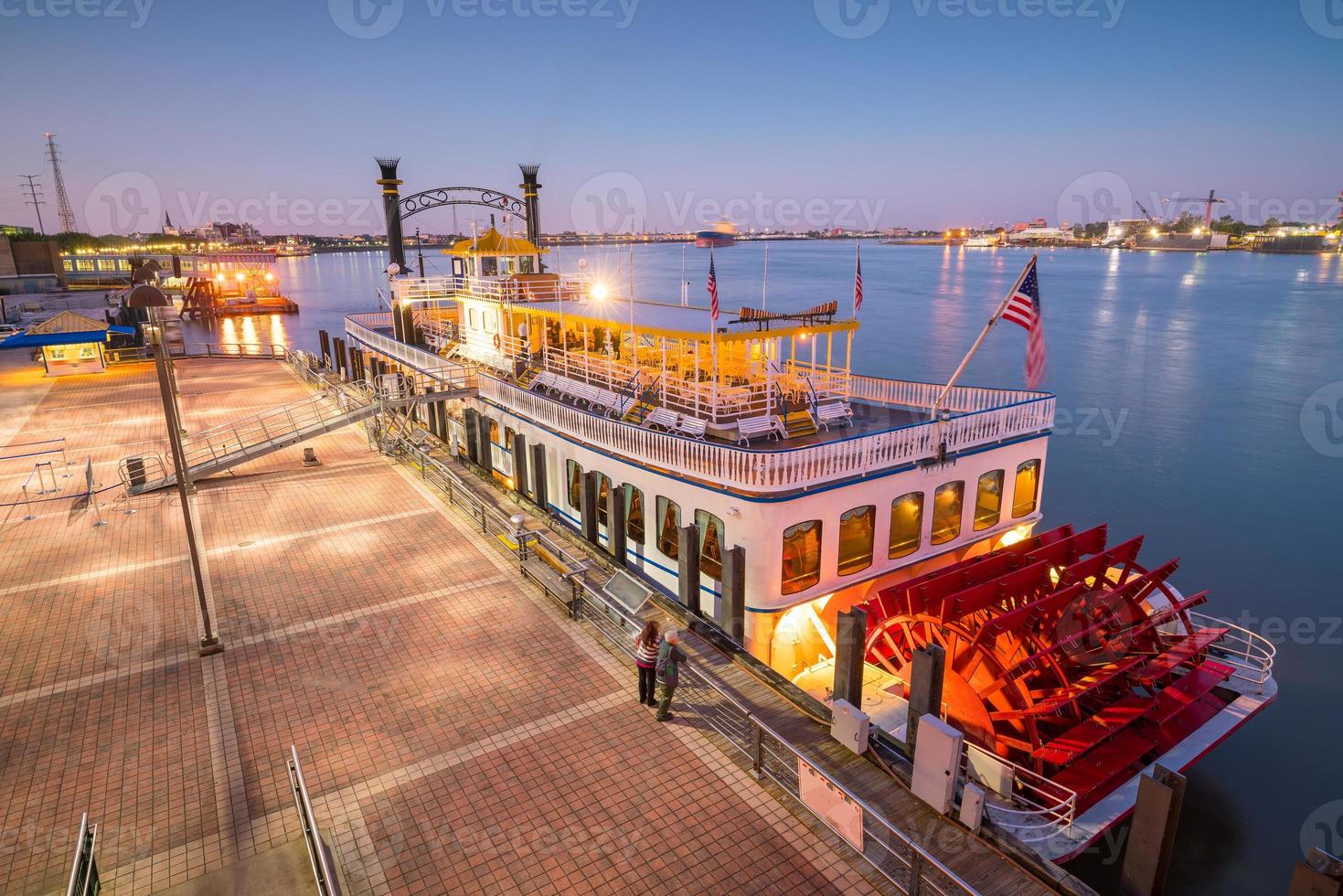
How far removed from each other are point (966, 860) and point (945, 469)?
8.76 meters

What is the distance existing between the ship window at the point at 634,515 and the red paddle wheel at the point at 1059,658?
16.8 ft

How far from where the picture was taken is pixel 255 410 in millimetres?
29438

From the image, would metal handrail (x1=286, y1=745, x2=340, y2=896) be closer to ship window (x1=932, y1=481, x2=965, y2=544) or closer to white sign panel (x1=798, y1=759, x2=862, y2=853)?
white sign panel (x1=798, y1=759, x2=862, y2=853)

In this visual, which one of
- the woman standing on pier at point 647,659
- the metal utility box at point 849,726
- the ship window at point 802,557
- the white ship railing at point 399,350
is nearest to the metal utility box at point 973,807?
the metal utility box at point 849,726

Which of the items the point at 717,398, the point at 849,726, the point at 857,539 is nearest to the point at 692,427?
the point at 717,398

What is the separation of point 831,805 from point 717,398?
31.7 feet

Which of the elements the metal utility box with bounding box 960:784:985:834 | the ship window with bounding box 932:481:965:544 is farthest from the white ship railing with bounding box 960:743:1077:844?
the ship window with bounding box 932:481:965:544

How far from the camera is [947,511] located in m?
15.5

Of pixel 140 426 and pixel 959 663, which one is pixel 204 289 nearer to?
pixel 140 426

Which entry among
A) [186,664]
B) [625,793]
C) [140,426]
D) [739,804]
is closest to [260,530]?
[186,664]

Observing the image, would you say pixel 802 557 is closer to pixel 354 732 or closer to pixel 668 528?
pixel 668 528

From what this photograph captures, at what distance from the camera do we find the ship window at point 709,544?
44.3 feet

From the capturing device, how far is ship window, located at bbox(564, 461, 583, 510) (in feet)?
59.1

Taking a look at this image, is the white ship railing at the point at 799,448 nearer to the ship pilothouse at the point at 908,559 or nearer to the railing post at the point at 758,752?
the ship pilothouse at the point at 908,559
